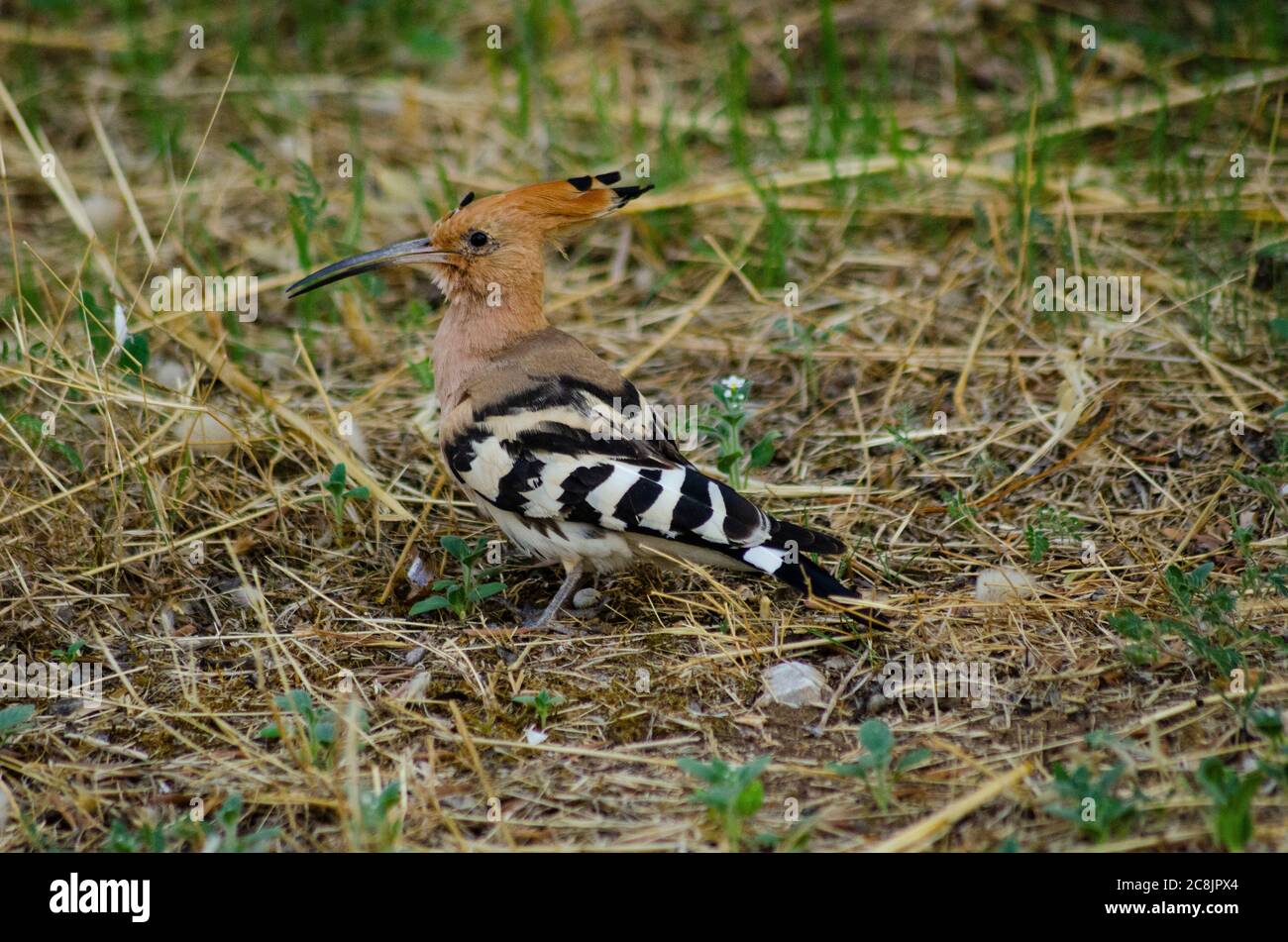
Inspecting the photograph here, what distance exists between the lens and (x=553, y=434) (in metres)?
2.93

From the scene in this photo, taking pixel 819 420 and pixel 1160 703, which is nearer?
pixel 1160 703

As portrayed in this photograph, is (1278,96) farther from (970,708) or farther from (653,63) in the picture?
(970,708)

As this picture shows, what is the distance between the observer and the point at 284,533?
312 centimetres

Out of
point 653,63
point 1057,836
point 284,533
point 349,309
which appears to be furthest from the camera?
point 653,63

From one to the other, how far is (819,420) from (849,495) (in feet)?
1.21

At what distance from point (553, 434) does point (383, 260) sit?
723 millimetres

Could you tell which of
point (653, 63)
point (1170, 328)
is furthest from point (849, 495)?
point (653, 63)

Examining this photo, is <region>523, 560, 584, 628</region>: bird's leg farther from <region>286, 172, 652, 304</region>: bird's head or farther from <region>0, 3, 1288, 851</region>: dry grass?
<region>286, 172, 652, 304</region>: bird's head

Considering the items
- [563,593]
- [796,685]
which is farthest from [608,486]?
[796,685]

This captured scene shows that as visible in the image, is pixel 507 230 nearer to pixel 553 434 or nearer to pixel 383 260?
pixel 383 260

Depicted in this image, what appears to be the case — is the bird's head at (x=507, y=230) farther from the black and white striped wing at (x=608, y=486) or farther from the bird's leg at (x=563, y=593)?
the bird's leg at (x=563, y=593)

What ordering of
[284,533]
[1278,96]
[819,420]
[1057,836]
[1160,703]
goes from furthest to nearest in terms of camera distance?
[1278,96], [819,420], [284,533], [1160,703], [1057,836]

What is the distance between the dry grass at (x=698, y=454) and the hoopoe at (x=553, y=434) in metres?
0.17

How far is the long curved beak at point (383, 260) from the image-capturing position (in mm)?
3299
